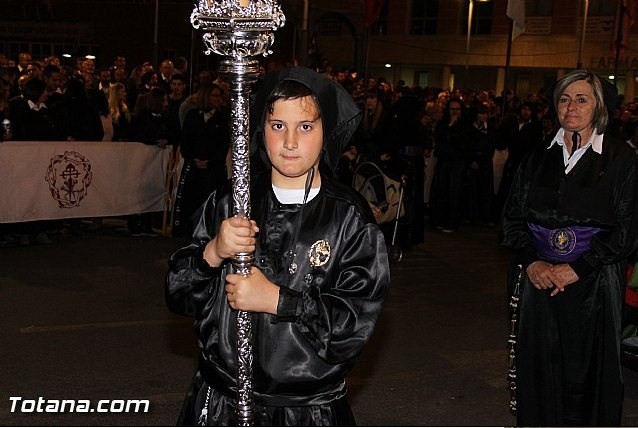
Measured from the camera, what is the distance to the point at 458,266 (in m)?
11.2

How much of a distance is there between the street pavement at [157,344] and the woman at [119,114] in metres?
1.88

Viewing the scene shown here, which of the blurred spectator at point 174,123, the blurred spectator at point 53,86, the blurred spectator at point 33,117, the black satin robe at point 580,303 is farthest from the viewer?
the blurred spectator at point 174,123

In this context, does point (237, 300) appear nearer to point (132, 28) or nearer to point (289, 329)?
point (289, 329)

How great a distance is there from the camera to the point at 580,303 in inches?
203

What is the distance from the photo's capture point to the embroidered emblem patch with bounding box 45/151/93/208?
36.8 feet

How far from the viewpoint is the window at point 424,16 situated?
130 ft

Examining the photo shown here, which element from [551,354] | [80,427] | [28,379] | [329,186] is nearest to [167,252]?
[28,379]

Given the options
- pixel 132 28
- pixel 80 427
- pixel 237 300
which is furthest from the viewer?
pixel 132 28

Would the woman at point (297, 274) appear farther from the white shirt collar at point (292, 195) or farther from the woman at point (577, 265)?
the woman at point (577, 265)

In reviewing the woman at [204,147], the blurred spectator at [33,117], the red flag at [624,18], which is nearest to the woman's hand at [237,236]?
the woman at [204,147]

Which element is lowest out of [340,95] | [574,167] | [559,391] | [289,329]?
[559,391]

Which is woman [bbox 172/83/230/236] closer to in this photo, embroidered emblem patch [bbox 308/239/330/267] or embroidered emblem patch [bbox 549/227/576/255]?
embroidered emblem patch [bbox 549/227/576/255]

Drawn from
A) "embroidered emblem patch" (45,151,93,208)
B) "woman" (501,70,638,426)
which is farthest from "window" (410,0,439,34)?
"woman" (501,70,638,426)

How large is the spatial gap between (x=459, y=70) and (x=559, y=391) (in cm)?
3492
